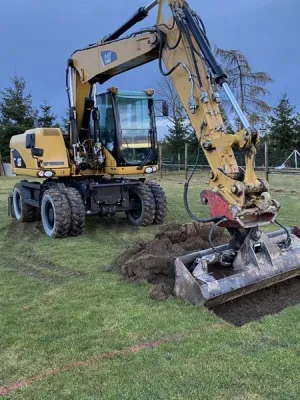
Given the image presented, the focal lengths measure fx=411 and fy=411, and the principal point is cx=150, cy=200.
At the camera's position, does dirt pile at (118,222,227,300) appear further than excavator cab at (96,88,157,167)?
No

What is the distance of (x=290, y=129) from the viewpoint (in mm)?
25297

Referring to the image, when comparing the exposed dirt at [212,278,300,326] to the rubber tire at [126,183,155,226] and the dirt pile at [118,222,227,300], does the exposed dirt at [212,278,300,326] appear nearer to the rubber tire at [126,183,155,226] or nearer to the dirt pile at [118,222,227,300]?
the dirt pile at [118,222,227,300]

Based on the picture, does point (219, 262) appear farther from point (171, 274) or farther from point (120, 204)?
point (120, 204)

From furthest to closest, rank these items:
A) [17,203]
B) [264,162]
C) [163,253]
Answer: [264,162] → [17,203] → [163,253]

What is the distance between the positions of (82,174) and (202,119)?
3.65 m

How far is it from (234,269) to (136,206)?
159 inches

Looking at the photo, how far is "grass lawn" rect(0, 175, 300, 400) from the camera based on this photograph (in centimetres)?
251

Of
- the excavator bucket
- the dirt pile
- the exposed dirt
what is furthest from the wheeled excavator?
the dirt pile

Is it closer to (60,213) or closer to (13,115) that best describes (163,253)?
(60,213)

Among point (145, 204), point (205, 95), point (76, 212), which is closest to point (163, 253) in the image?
point (205, 95)

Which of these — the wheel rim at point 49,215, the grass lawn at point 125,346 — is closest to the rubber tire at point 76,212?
the wheel rim at point 49,215

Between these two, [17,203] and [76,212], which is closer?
[76,212]

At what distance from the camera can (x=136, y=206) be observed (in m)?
7.91

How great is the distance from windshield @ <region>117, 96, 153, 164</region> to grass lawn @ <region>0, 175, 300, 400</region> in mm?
2974
